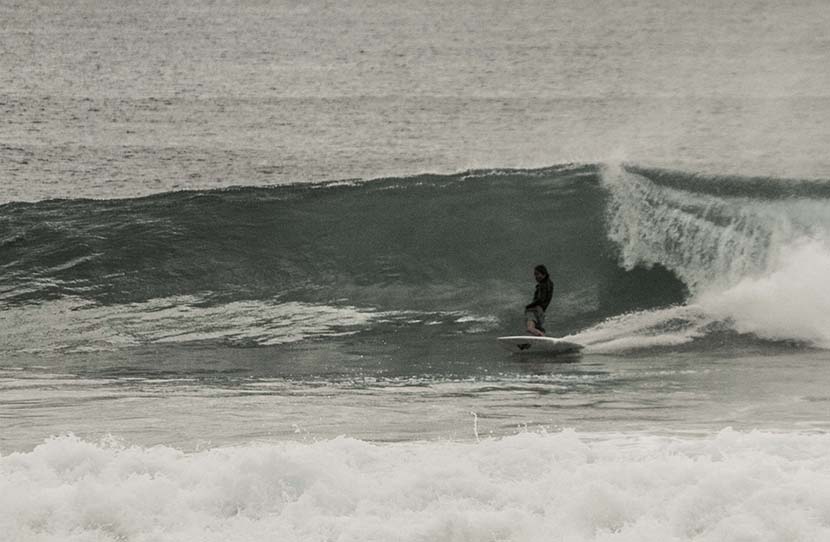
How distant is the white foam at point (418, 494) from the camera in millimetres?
8617

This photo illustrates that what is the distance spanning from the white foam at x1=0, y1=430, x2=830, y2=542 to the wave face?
9371mm

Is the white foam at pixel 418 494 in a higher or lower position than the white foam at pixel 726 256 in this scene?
lower

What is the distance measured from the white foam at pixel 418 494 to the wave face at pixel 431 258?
369 inches

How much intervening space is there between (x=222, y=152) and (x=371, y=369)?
31.9 metres

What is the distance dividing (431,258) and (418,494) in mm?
15943

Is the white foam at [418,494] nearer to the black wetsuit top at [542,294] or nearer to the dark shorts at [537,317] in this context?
the dark shorts at [537,317]

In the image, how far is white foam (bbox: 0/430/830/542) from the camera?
8.62 m

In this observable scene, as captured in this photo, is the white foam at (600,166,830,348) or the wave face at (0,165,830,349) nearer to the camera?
the white foam at (600,166,830,348)

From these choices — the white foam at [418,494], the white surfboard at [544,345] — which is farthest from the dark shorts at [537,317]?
the white foam at [418,494]

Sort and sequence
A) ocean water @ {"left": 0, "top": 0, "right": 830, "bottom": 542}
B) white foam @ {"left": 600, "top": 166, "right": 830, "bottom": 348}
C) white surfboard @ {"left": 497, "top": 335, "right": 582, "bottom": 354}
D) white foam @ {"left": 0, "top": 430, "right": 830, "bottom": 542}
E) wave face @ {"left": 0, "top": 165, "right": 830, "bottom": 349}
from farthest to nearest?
wave face @ {"left": 0, "top": 165, "right": 830, "bottom": 349} → white foam @ {"left": 600, "top": 166, "right": 830, "bottom": 348} → white surfboard @ {"left": 497, "top": 335, "right": 582, "bottom": 354} → ocean water @ {"left": 0, "top": 0, "right": 830, "bottom": 542} → white foam @ {"left": 0, "top": 430, "right": 830, "bottom": 542}

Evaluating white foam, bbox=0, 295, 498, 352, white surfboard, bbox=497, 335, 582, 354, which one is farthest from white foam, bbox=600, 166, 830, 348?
white foam, bbox=0, 295, 498, 352

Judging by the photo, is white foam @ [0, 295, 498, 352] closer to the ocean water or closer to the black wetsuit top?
the ocean water

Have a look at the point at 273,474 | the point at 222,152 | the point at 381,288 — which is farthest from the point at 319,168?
the point at 273,474

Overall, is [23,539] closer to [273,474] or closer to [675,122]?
[273,474]
